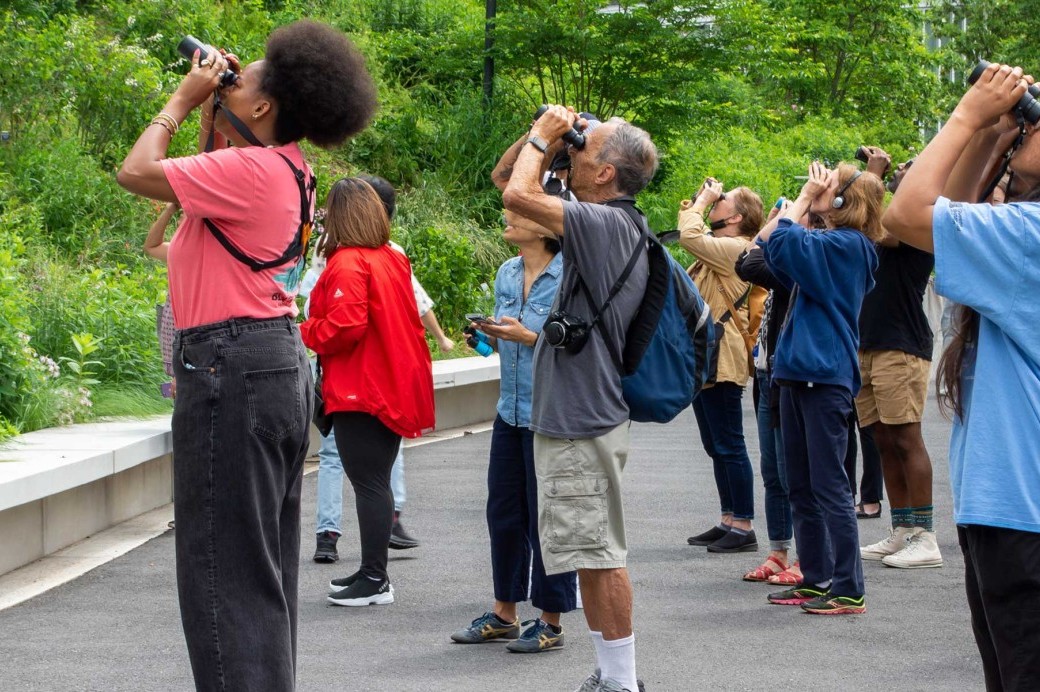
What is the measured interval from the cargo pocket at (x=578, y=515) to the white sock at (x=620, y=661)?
384 millimetres

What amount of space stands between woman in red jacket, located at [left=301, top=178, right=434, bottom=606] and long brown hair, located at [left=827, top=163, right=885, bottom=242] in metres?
2.10

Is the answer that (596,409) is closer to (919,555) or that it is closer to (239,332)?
(239,332)

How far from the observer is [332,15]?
→ 23703 millimetres

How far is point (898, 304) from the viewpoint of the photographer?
765cm

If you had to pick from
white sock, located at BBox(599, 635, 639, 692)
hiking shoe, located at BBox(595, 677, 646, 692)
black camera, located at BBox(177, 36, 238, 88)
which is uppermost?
black camera, located at BBox(177, 36, 238, 88)

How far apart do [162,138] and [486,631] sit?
2987mm

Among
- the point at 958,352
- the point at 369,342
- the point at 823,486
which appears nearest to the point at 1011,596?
the point at 958,352

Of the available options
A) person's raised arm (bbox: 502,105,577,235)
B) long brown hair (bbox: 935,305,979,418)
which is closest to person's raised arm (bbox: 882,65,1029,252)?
long brown hair (bbox: 935,305,979,418)

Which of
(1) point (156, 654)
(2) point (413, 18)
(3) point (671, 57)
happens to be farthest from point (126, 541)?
(2) point (413, 18)

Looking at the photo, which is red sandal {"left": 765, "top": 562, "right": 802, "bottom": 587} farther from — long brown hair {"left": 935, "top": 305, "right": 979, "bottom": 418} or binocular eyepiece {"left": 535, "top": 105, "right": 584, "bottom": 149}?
long brown hair {"left": 935, "top": 305, "right": 979, "bottom": 418}

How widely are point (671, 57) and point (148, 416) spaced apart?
1377 cm

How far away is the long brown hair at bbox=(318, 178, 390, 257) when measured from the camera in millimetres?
6648

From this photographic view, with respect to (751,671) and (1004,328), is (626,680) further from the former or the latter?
(1004,328)

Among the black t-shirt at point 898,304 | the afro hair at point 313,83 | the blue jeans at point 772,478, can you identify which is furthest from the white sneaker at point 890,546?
the afro hair at point 313,83
